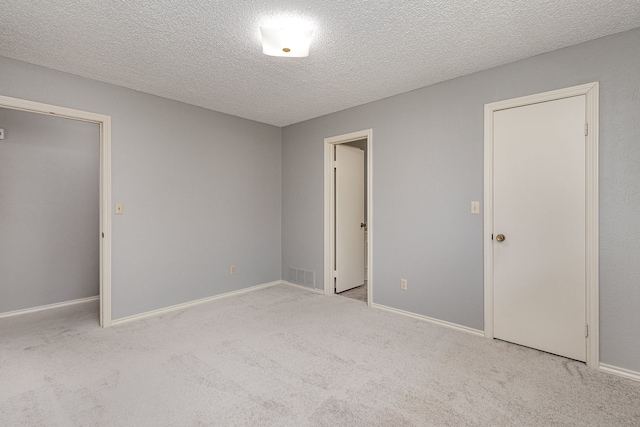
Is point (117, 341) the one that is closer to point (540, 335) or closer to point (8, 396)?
point (8, 396)

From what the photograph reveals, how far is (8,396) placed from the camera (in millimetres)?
1917

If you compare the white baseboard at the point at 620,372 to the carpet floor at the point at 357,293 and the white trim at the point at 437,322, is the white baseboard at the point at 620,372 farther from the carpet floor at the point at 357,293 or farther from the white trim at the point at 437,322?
the carpet floor at the point at 357,293

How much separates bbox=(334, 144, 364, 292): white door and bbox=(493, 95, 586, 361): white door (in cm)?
202

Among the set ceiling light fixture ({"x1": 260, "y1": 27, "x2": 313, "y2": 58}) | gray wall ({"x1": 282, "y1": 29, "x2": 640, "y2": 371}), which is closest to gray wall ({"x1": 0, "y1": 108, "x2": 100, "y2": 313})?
gray wall ({"x1": 282, "y1": 29, "x2": 640, "y2": 371})

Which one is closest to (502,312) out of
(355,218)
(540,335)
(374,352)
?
(540,335)

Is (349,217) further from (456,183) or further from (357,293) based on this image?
(456,183)

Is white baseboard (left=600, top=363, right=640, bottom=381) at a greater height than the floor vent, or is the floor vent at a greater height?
the floor vent

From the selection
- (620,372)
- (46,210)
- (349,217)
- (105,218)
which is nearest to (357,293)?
(349,217)

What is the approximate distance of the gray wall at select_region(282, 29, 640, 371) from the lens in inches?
85.6

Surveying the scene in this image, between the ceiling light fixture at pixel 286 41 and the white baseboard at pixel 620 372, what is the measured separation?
10.4ft

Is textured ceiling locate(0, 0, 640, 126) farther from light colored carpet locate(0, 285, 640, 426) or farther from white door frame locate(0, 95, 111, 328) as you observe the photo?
light colored carpet locate(0, 285, 640, 426)

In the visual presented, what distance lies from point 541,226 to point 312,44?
7.73 feet

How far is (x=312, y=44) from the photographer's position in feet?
7.76

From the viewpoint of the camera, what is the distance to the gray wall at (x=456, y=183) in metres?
2.17
